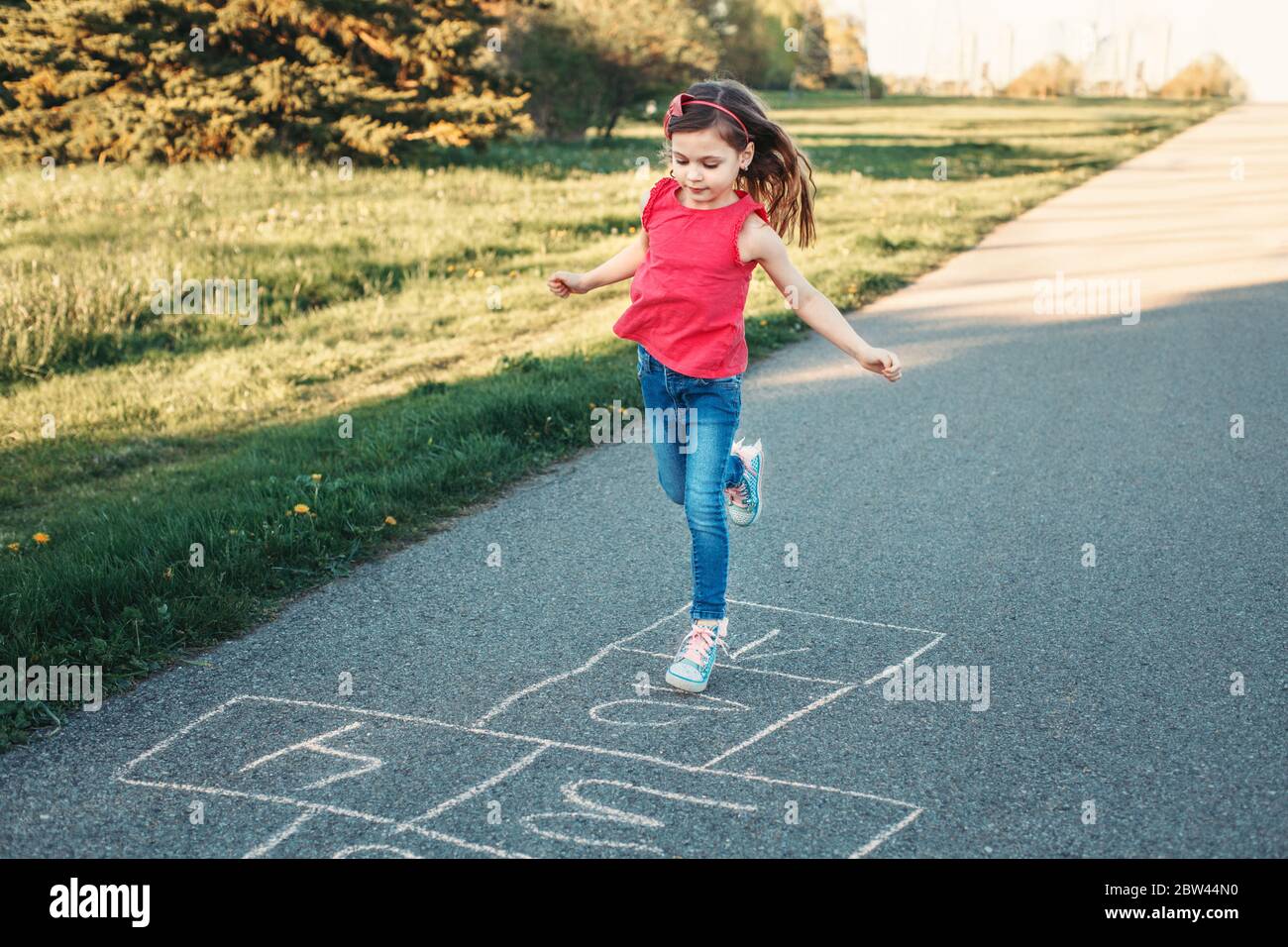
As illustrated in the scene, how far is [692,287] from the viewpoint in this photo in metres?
4.10

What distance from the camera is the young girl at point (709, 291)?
4023 millimetres

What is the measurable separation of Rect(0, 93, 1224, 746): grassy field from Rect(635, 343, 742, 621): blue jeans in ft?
5.70

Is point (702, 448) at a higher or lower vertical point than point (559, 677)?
higher

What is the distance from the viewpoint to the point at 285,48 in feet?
60.4

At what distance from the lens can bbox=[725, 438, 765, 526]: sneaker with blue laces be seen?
14.9ft

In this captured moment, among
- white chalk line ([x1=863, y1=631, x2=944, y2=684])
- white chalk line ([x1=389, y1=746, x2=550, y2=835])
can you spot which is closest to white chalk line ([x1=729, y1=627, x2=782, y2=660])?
white chalk line ([x1=863, y1=631, x2=944, y2=684])

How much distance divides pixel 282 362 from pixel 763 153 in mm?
5636

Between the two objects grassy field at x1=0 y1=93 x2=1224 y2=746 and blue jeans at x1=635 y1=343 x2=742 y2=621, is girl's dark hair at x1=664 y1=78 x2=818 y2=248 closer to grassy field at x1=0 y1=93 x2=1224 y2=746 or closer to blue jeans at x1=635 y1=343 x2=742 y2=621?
blue jeans at x1=635 y1=343 x2=742 y2=621

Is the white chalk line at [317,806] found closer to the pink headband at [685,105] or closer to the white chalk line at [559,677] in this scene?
the white chalk line at [559,677]

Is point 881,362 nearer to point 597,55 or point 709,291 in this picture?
point 709,291

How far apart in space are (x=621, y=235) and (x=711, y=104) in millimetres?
9992

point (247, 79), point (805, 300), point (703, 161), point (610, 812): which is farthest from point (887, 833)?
point (247, 79)
